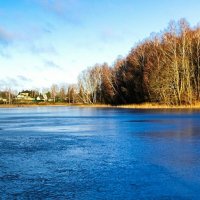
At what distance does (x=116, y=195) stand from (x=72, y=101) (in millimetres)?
135600

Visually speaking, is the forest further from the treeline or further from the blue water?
the blue water

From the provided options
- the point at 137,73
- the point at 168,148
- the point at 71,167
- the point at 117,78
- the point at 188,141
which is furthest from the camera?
the point at 117,78

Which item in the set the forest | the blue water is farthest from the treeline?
the blue water

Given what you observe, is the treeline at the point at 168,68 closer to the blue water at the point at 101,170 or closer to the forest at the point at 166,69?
the forest at the point at 166,69

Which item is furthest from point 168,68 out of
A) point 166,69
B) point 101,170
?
point 101,170

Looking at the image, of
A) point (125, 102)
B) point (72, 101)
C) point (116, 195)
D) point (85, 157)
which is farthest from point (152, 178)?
point (72, 101)

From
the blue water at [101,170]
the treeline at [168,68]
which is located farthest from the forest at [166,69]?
the blue water at [101,170]

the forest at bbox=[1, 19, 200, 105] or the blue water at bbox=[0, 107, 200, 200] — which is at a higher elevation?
the forest at bbox=[1, 19, 200, 105]

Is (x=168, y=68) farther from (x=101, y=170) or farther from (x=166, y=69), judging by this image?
(x=101, y=170)

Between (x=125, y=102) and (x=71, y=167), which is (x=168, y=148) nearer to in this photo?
(x=71, y=167)

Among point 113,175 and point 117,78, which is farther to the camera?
point 117,78

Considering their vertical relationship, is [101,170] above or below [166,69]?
below

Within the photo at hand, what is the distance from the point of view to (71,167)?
1192cm

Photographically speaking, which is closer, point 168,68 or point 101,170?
point 101,170
